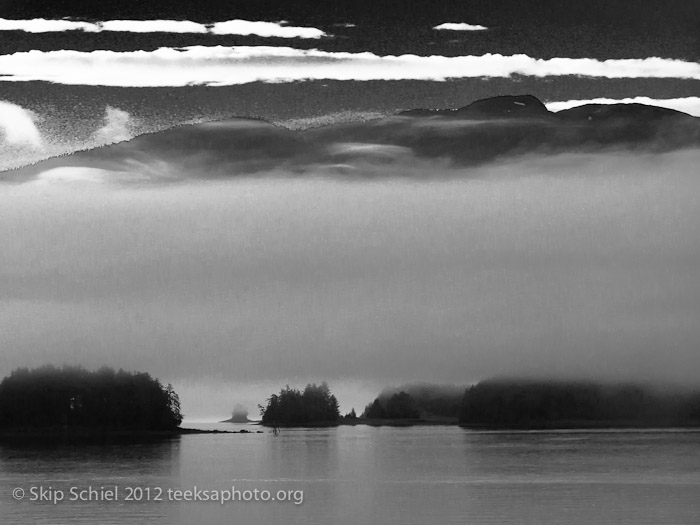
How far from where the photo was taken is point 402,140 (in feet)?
19.2

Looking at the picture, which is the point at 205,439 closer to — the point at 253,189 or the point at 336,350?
the point at 336,350

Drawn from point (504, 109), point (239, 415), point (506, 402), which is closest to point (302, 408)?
point (239, 415)

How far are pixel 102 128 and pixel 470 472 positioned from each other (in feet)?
9.09

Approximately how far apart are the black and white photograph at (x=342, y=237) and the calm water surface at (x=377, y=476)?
0.03m

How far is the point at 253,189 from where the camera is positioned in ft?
19.3

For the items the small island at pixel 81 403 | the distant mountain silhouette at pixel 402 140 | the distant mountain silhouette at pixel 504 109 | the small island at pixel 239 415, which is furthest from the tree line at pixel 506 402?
the distant mountain silhouette at pixel 504 109

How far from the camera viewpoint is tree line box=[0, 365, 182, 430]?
575cm

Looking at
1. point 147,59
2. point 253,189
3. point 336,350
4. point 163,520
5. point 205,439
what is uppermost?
point 147,59

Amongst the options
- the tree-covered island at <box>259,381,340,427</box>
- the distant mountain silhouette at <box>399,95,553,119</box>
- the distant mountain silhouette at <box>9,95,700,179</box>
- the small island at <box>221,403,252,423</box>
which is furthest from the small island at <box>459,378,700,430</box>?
the distant mountain silhouette at <box>399,95,553,119</box>

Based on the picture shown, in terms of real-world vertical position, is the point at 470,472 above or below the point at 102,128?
below

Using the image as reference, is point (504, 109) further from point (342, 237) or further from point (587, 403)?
point (587, 403)

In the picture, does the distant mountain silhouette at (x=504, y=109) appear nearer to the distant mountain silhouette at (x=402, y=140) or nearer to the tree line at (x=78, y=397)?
the distant mountain silhouette at (x=402, y=140)

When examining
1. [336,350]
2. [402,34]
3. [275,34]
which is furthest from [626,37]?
[336,350]

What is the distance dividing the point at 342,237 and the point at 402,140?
0.57m
